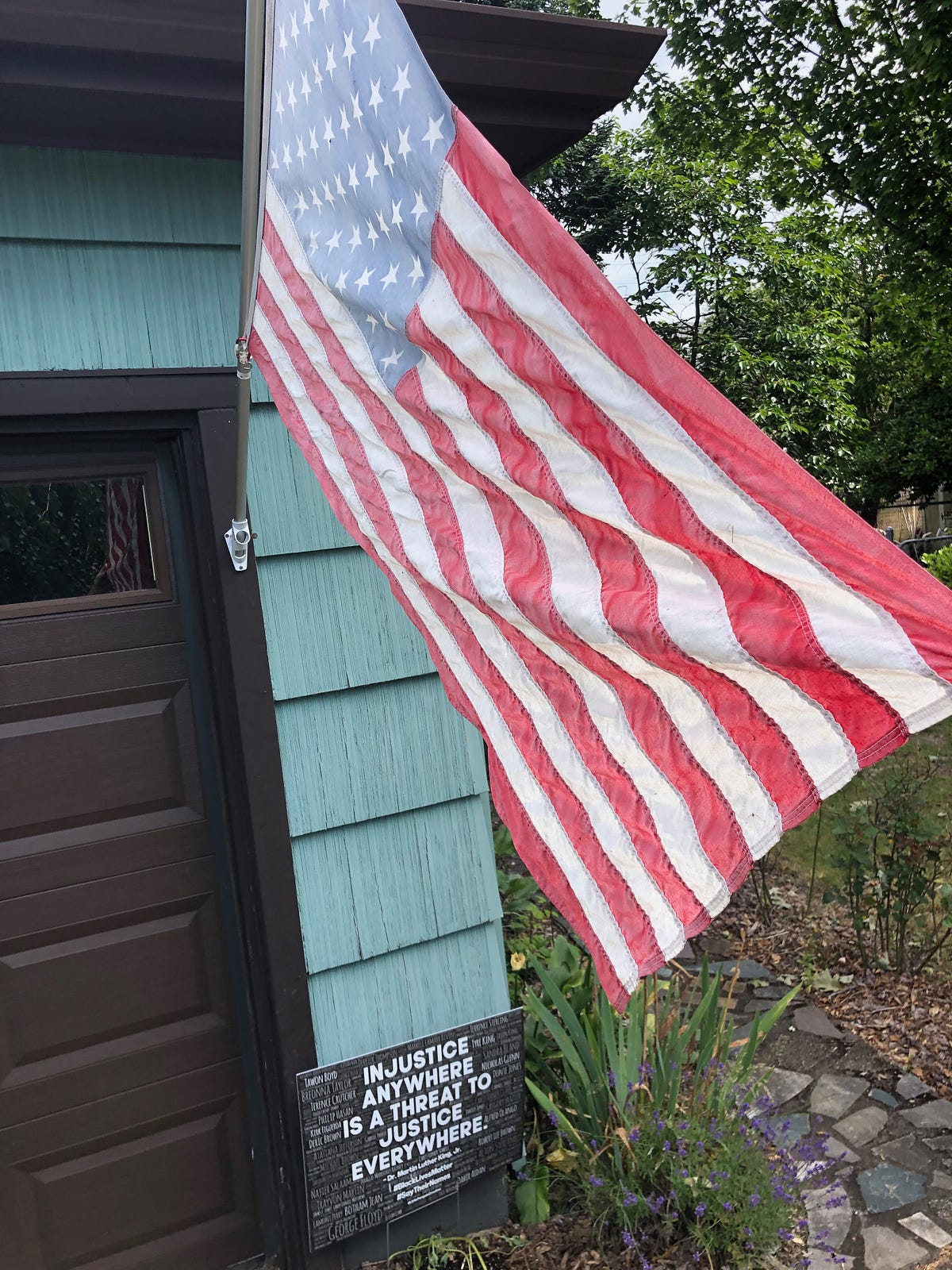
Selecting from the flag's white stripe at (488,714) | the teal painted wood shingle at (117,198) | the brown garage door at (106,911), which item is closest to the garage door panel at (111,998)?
the brown garage door at (106,911)

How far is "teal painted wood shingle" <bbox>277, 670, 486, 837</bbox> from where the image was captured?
2.77 metres

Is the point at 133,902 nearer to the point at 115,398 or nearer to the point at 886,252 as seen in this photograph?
the point at 115,398

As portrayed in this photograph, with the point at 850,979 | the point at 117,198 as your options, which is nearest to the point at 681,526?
the point at 117,198

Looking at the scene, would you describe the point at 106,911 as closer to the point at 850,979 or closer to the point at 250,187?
the point at 250,187

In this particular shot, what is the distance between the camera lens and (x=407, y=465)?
1851 millimetres

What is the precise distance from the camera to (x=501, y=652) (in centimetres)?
181

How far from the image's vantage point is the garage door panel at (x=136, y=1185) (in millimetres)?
2621

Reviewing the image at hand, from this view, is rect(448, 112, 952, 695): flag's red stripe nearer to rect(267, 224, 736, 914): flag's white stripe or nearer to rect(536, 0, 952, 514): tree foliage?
rect(267, 224, 736, 914): flag's white stripe

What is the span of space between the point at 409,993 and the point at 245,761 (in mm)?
845

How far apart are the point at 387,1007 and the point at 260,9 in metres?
2.43

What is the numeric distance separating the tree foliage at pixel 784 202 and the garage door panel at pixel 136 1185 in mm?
8174

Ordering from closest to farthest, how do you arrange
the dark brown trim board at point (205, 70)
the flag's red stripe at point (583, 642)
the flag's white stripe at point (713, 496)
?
the flag's white stripe at point (713, 496), the flag's red stripe at point (583, 642), the dark brown trim board at point (205, 70)

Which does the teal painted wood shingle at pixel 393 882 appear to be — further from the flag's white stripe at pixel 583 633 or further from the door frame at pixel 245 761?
the flag's white stripe at pixel 583 633

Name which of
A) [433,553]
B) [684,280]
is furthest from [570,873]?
[684,280]
